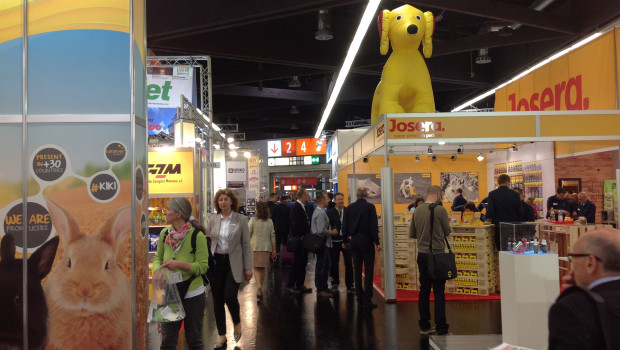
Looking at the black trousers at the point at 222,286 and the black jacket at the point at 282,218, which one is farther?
the black jacket at the point at 282,218

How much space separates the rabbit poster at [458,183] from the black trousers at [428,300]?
35.0 feet

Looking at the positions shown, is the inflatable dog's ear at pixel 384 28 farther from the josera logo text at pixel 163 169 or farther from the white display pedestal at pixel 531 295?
the white display pedestal at pixel 531 295

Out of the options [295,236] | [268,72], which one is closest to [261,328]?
[295,236]

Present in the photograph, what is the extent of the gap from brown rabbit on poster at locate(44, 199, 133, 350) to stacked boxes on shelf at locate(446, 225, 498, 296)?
17.3 feet

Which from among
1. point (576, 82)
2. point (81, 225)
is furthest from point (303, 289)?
point (576, 82)

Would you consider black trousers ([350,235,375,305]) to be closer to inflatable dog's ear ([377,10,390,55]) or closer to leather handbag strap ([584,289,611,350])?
inflatable dog's ear ([377,10,390,55])

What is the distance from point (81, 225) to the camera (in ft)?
11.0

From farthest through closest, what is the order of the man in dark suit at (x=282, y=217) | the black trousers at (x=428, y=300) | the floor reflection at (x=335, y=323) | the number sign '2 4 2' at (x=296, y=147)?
the number sign '2 4 2' at (x=296, y=147)
the man in dark suit at (x=282, y=217)
the black trousers at (x=428, y=300)
the floor reflection at (x=335, y=323)

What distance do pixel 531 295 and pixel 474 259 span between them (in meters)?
3.87

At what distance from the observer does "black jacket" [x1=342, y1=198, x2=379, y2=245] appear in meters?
6.78

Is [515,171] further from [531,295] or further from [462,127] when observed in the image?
[531,295]

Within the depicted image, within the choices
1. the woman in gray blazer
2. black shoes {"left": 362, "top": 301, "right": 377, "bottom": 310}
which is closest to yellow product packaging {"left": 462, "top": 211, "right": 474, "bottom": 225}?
black shoes {"left": 362, "top": 301, "right": 377, "bottom": 310}

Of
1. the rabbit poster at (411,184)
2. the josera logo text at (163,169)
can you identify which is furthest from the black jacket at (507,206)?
the rabbit poster at (411,184)

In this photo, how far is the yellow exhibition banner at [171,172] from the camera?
7.38 metres
